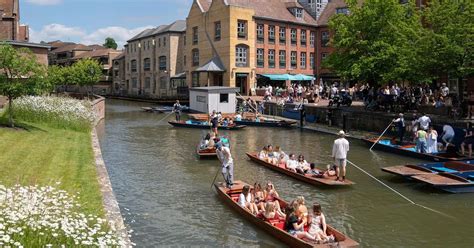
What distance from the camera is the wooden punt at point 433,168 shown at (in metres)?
18.8

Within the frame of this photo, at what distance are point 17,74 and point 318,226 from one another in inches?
734

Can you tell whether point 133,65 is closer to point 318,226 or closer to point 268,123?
point 268,123

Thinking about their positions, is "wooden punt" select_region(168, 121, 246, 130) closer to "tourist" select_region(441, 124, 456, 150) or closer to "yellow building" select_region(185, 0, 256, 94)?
"tourist" select_region(441, 124, 456, 150)

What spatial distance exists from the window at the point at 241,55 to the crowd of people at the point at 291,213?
44.5 meters

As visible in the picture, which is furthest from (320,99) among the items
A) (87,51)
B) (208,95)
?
(87,51)

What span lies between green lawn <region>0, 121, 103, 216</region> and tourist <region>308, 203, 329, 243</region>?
16.4ft

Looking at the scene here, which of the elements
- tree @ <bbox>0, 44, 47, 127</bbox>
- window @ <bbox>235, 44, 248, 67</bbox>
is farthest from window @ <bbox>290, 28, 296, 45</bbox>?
tree @ <bbox>0, 44, 47, 127</bbox>

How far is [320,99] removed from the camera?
50781 millimetres

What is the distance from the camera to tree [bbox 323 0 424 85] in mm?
34844

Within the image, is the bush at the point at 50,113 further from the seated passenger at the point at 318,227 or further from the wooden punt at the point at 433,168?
the seated passenger at the point at 318,227

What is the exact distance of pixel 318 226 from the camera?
11.9m

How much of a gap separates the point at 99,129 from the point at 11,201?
31298 millimetres

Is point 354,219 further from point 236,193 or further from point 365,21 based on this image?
point 365,21

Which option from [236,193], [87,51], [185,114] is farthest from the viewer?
[87,51]
